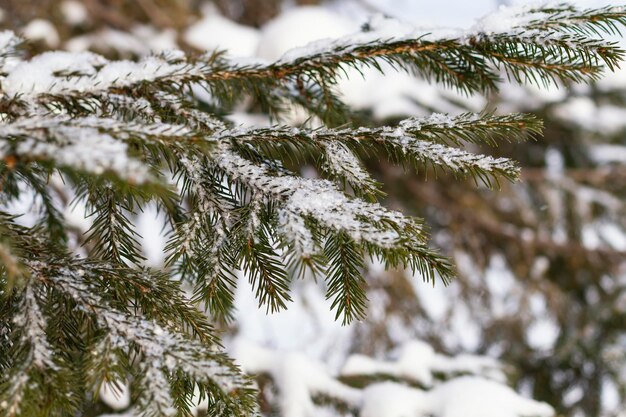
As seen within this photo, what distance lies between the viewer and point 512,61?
3.98 feet

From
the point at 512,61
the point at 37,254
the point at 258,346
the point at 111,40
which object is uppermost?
the point at 111,40

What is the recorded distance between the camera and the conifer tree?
89 centimetres

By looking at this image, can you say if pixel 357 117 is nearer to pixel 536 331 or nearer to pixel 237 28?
pixel 237 28

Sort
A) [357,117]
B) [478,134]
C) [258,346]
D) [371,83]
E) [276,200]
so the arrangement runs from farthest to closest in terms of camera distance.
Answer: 1. [371,83]
2. [258,346]
3. [357,117]
4. [478,134]
5. [276,200]

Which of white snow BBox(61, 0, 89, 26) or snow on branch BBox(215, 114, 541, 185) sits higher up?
white snow BBox(61, 0, 89, 26)

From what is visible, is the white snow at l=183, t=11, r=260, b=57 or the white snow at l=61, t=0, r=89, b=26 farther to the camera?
the white snow at l=183, t=11, r=260, b=57

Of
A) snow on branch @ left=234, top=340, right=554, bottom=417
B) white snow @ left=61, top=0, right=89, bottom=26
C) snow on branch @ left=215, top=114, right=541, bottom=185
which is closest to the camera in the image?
snow on branch @ left=215, top=114, right=541, bottom=185

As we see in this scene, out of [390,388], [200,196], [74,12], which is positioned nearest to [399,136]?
[200,196]

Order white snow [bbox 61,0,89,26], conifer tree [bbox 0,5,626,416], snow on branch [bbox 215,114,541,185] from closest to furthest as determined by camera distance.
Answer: conifer tree [bbox 0,5,626,416] < snow on branch [bbox 215,114,541,185] < white snow [bbox 61,0,89,26]

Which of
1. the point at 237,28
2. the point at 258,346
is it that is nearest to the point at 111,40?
the point at 237,28

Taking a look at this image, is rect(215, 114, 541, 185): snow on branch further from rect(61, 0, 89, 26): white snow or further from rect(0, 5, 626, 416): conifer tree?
rect(61, 0, 89, 26): white snow

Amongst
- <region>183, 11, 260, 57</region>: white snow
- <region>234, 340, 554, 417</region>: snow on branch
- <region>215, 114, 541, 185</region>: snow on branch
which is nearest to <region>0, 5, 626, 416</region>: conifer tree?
<region>215, 114, 541, 185</region>: snow on branch

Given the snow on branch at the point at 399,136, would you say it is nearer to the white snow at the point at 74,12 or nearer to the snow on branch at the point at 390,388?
the snow on branch at the point at 390,388

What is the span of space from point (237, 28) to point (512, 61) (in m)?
3.25
